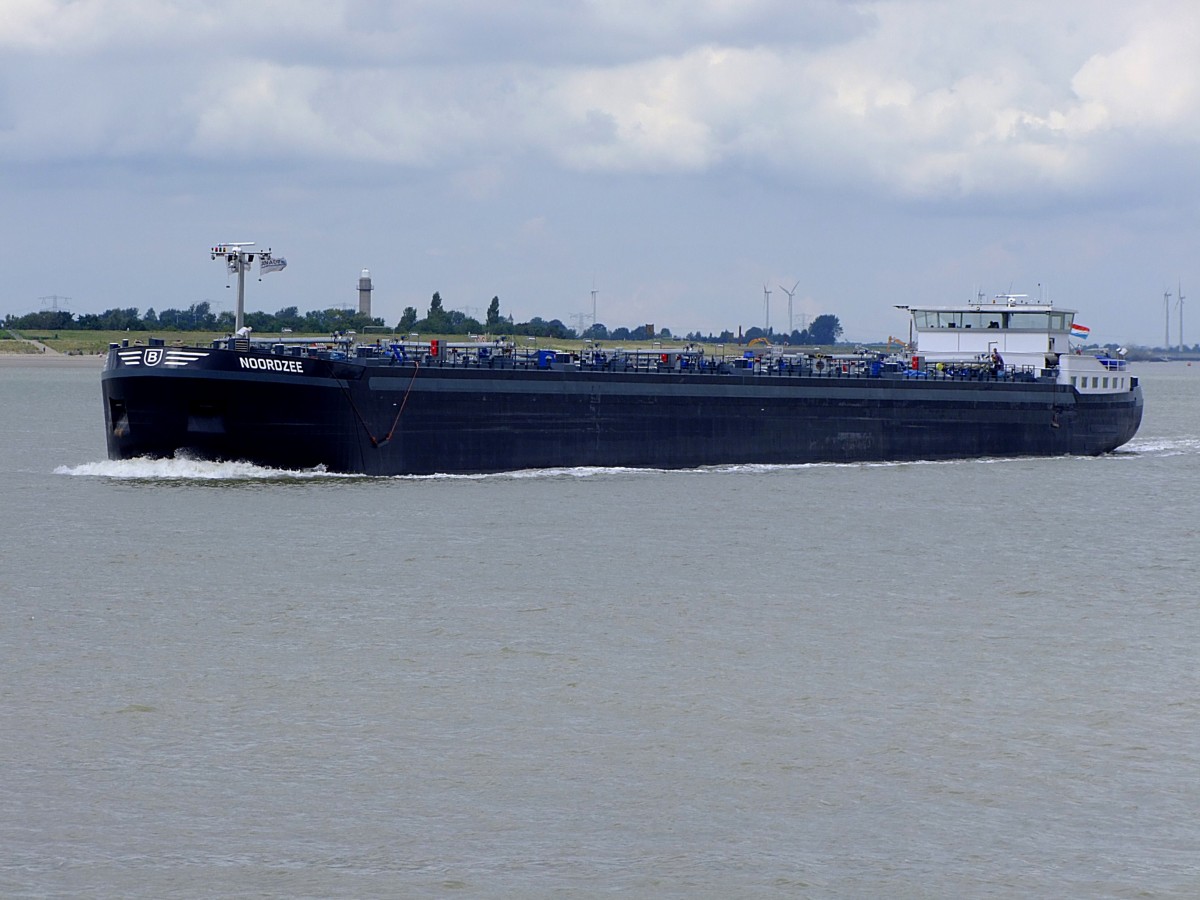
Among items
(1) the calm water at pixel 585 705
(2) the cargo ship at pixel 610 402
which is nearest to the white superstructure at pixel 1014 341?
(2) the cargo ship at pixel 610 402

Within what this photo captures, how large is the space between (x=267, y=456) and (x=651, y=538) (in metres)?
14.8

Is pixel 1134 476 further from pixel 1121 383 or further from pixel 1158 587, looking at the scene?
pixel 1158 587

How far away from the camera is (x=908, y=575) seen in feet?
111

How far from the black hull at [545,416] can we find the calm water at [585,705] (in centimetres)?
480

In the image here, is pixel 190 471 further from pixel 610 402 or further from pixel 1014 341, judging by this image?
pixel 1014 341

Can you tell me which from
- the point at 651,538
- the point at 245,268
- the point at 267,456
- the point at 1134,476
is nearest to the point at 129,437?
the point at 267,456

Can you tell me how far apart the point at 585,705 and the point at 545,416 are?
31495mm

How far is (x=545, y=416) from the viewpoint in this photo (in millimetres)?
53000

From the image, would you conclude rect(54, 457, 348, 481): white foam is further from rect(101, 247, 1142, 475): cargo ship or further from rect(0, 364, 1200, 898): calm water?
rect(0, 364, 1200, 898): calm water

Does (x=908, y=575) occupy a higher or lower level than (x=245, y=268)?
lower

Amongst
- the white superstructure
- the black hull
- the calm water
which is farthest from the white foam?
the white superstructure

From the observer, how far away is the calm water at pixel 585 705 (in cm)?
1598

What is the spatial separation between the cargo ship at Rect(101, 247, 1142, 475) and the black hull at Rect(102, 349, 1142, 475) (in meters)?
0.06

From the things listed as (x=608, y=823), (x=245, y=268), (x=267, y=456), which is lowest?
(x=608, y=823)
